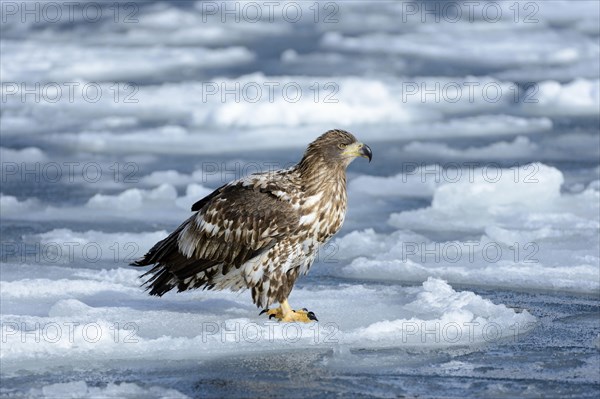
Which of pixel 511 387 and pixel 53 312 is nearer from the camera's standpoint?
pixel 511 387

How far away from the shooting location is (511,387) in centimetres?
601

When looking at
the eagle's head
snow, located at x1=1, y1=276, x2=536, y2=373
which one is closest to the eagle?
the eagle's head

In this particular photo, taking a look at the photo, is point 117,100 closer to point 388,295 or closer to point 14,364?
point 388,295

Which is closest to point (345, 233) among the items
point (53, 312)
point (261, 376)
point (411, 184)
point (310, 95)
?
point (411, 184)

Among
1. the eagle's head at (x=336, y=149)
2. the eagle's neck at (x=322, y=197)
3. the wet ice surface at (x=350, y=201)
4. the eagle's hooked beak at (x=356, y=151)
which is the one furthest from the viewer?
the eagle's hooked beak at (x=356, y=151)

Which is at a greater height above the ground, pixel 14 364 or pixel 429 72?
pixel 429 72

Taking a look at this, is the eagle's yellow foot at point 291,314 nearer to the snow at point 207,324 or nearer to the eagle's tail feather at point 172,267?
the snow at point 207,324

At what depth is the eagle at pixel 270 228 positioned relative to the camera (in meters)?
7.37

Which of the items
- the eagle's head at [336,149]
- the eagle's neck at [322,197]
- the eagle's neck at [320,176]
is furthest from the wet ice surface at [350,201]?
the eagle's head at [336,149]

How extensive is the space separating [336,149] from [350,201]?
4.08m

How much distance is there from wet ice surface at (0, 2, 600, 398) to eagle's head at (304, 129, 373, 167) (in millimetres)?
911

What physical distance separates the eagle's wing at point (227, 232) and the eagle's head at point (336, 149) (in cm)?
25

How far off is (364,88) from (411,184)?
398 cm

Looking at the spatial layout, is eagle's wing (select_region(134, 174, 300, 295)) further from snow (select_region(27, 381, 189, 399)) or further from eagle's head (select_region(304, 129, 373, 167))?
snow (select_region(27, 381, 189, 399))
